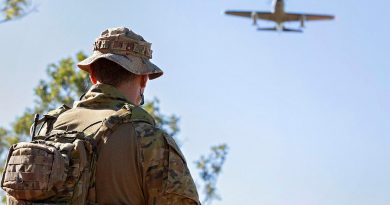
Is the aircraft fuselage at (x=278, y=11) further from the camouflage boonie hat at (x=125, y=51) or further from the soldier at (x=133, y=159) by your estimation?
the soldier at (x=133, y=159)

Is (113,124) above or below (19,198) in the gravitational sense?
above

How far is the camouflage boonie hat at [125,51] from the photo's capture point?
4.52m

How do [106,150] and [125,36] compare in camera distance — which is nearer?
[106,150]

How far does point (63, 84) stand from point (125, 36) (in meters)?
22.0

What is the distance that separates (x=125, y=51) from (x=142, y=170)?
0.61 m

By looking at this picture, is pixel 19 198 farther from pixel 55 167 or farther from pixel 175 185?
pixel 175 185

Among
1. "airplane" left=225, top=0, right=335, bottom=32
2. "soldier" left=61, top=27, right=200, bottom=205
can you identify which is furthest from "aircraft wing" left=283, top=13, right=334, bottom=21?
"soldier" left=61, top=27, right=200, bottom=205

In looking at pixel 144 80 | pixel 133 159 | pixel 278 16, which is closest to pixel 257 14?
pixel 278 16

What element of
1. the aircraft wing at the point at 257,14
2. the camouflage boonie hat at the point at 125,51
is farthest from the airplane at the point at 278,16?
the camouflage boonie hat at the point at 125,51

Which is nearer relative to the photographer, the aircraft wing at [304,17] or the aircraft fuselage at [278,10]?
the aircraft fuselage at [278,10]

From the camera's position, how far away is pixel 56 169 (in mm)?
4207

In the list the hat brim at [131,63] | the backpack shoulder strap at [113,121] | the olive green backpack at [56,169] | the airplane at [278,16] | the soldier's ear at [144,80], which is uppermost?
the airplane at [278,16]

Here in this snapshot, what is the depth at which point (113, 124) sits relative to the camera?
432 centimetres

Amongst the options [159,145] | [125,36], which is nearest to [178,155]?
[159,145]
